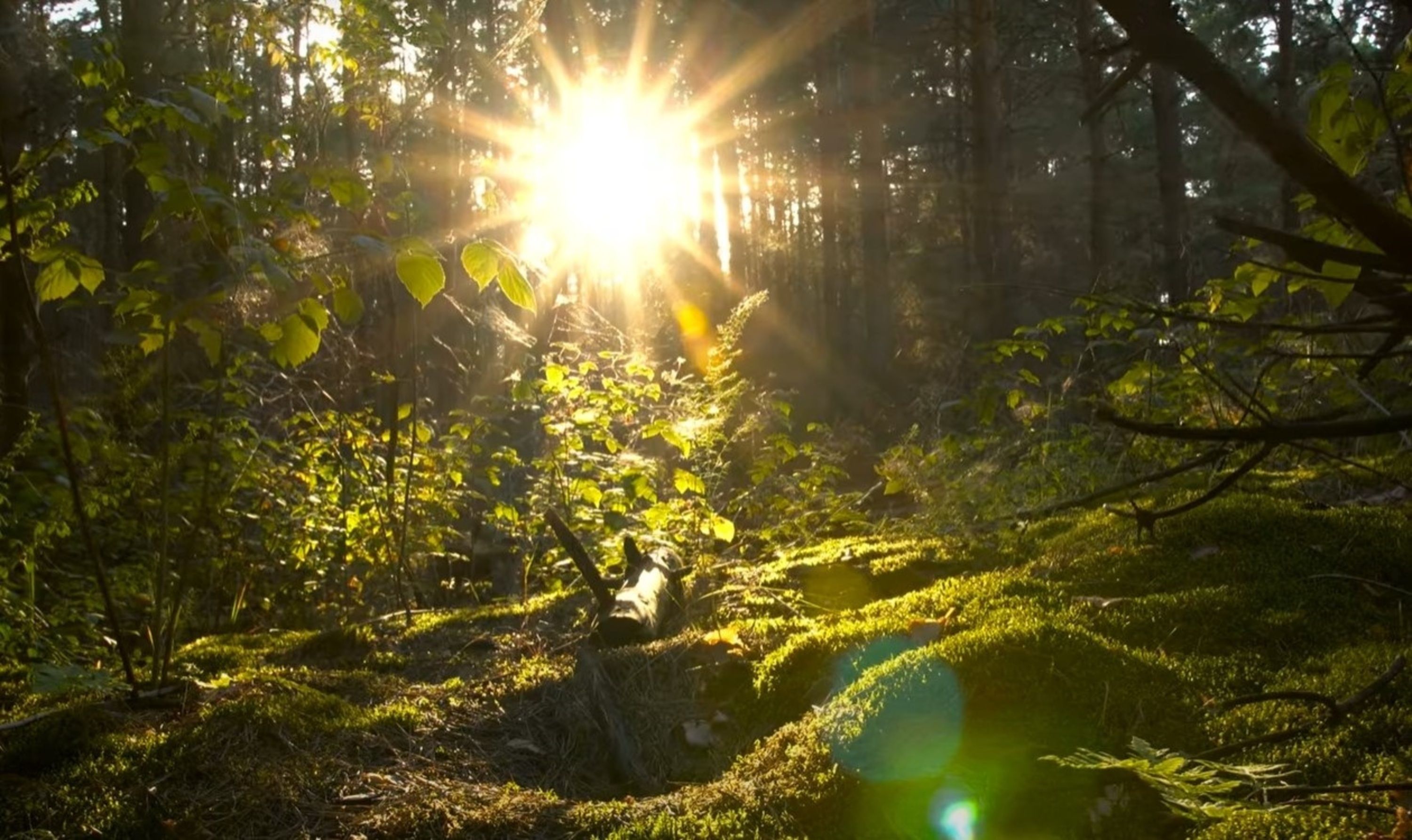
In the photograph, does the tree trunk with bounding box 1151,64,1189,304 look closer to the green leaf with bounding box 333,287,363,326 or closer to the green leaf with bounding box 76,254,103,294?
the green leaf with bounding box 333,287,363,326

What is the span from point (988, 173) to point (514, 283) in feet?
52.3

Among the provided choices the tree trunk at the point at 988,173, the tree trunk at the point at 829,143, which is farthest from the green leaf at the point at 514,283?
the tree trunk at the point at 829,143

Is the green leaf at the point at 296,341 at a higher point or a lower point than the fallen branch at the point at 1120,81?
lower

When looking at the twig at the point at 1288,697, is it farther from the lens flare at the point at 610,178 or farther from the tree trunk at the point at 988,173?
the tree trunk at the point at 988,173

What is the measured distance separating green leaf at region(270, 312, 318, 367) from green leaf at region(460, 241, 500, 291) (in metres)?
0.55

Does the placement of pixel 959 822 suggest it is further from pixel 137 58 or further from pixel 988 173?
pixel 988 173

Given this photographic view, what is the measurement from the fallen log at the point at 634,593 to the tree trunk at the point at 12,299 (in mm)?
2648

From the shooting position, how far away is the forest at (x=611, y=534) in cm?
210

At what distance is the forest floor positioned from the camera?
2.38m

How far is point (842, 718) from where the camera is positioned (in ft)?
9.48

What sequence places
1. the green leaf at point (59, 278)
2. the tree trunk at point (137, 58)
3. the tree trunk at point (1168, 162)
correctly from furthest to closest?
the tree trunk at point (1168, 162) < the tree trunk at point (137, 58) < the green leaf at point (59, 278)

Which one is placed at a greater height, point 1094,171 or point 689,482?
point 1094,171

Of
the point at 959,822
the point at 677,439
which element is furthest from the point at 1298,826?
the point at 677,439

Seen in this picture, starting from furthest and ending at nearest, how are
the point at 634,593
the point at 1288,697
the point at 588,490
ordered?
Answer: the point at 588,490 < the point at 634,593 < the point at 1288,697
